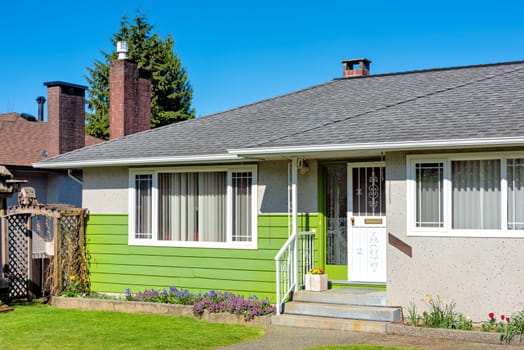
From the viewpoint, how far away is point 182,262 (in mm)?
13828

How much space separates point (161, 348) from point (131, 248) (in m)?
4.95

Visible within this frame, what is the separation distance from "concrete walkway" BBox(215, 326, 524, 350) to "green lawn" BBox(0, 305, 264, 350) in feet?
1.27

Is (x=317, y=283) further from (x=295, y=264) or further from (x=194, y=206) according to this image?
(x=194, y=206)

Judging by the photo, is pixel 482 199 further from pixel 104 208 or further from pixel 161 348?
pixel 104 208

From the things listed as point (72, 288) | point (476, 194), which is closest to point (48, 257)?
point (72, 288)

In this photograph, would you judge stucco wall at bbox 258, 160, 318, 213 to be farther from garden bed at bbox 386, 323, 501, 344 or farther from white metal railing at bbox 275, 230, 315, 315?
garden bed at bbox 386, 323, 501, 344

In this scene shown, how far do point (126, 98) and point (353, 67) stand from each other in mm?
5649

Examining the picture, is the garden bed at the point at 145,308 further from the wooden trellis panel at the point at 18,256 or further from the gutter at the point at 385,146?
the gutter at the point at 385,146

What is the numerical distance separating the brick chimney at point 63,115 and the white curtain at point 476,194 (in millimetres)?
12900

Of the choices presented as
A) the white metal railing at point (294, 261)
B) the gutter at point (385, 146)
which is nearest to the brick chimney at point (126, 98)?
→ the gutter at point (385, 146)

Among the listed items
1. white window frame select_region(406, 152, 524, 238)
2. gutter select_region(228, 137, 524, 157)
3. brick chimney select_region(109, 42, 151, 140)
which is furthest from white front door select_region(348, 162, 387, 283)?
brick chimney select_region(109, 42, 151, 140)

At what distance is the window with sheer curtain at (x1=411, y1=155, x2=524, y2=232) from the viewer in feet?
34.2

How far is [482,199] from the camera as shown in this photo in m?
10.6

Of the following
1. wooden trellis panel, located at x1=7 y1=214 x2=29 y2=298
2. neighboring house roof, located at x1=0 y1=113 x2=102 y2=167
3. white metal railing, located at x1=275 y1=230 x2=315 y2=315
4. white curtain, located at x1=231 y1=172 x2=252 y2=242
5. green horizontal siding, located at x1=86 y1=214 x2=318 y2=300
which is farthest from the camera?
neighboring house roof, located at x1=0 y1=113 x2=102 y2=167
